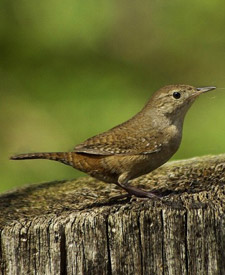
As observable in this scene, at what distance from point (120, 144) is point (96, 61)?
447cm

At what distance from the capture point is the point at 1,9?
31.1 feet

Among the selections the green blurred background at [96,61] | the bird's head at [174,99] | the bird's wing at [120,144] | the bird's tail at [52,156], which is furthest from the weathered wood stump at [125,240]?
the green blurred background at [96,61]

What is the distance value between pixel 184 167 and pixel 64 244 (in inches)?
56.2


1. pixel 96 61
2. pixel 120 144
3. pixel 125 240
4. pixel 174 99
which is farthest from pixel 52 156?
pixel 96 61

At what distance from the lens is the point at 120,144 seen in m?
4.77

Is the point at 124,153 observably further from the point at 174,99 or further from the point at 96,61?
the point at 96,61

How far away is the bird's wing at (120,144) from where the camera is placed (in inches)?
186

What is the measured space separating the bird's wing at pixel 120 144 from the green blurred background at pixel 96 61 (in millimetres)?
3327

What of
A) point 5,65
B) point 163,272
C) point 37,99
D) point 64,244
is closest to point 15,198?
point 64,244

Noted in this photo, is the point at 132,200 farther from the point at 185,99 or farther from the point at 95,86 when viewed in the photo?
the point at 95,86

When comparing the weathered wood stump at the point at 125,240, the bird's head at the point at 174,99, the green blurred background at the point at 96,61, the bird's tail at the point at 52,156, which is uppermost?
the green blurred background at the point at 96,61

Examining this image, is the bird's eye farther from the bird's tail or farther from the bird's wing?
the bird's tail

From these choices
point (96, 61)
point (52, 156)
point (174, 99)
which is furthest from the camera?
point (96, 61)

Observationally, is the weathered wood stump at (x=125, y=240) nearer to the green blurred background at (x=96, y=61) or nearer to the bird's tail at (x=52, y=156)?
the bird's tail at (x=52, y=156)
